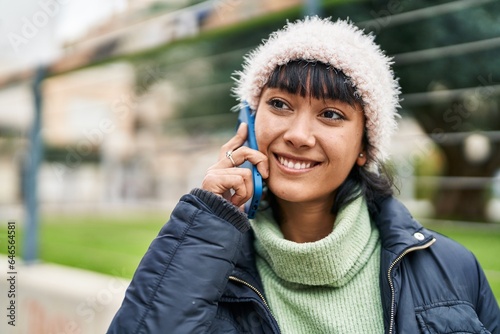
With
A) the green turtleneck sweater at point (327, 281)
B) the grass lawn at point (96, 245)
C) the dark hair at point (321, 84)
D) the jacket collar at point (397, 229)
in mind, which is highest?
the dark hair at point (321, 84)

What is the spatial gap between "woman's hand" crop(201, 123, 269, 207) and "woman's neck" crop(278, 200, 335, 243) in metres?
0.19

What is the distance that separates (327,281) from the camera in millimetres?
1679

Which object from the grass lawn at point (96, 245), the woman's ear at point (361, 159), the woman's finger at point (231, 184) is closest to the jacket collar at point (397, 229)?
the woman's ear at point (361, 159)

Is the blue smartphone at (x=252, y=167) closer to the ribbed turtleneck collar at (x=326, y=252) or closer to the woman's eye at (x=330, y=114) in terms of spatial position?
the ribbed turtleneck collar at (x=326, y=252)

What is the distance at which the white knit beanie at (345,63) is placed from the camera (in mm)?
1660

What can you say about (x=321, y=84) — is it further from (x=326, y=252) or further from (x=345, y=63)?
(x=326, y=252)

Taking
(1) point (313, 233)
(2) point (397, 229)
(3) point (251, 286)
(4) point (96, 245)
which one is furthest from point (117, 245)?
(2) point (397, 229)

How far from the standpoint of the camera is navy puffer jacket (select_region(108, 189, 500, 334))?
1449 millimetres

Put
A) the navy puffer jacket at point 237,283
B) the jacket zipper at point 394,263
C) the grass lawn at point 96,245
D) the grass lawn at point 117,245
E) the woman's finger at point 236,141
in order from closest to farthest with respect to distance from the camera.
A: 1. the navy puffer jacket at point 237,283
2. the jacket zipper at point 394,263
3. the woman's finger at point 236,141
4. the grass lawn at point 117,245
5. the grass lawn at point 96,245

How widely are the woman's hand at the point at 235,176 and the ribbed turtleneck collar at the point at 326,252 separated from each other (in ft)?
0.61

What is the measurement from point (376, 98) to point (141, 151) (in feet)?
59.0

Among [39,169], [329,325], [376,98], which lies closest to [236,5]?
[376,98]

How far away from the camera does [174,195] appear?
54.3 feet

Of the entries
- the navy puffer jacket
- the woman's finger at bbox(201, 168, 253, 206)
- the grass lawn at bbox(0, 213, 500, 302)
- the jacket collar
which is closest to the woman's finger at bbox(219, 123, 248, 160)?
the woman's finger at bbox(201, 168, 253, 206)
